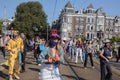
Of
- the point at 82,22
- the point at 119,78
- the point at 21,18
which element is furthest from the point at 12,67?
the point at 82,22

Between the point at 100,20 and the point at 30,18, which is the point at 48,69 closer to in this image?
the point at 30,18

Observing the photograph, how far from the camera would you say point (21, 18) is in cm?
7988

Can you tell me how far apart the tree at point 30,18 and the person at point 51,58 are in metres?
69.0

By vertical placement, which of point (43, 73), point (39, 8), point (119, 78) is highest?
point (39, 8)

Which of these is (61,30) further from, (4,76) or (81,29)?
(4,76)

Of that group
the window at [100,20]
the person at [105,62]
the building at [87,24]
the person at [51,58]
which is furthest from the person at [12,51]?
the window at [100,20]

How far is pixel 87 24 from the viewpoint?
129000mm

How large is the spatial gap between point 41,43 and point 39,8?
63651 mm

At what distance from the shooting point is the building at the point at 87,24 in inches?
5039

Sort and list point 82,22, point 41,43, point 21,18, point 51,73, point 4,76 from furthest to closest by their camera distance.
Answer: point 82,22 < point 21,18 < point 41,43 < point 4,76 < point 51,73

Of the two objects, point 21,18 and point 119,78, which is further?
point 21,18

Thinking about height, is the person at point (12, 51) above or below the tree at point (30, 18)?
below

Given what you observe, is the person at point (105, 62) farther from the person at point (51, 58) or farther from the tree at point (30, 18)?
the tree at point (30, 18)

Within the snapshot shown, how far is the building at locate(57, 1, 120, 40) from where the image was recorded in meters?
128
